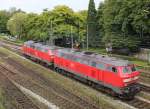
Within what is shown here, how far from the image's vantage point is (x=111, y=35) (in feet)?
212

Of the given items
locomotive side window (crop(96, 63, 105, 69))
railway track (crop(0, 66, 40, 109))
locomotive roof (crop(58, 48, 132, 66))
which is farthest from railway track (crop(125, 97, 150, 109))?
railway track (crop(0, 66, 40, 109))

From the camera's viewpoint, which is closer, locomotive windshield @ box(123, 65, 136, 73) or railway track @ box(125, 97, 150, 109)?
railway track @ box(125, 97, 150, 109)

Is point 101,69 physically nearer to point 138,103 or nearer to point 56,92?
point 56,92

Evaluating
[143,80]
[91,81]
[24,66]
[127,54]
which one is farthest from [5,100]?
[127,54]

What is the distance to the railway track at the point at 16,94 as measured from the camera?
Answer: 27.2 meters

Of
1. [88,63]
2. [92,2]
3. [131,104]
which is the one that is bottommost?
[131,104]

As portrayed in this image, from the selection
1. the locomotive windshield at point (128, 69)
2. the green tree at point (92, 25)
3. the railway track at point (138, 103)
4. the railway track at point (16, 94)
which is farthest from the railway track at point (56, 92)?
the green tree at point (92, 25)

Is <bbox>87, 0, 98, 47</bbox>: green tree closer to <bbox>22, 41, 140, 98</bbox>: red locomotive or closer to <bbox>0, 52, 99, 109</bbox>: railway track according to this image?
<bbox>22, 41, 140, 98</bbox>: red locomotive

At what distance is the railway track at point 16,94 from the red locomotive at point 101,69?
706 centimetres

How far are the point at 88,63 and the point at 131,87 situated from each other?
6.50m

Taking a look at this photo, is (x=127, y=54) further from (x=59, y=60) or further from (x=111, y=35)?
Answer: (x=59, y=60)

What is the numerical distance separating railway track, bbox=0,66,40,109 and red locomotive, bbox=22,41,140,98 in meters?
7.06

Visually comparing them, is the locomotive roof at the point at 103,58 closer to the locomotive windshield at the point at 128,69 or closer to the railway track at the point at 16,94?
the locomotive windshield at the point at 128,69

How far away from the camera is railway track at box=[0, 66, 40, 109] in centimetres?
2723
